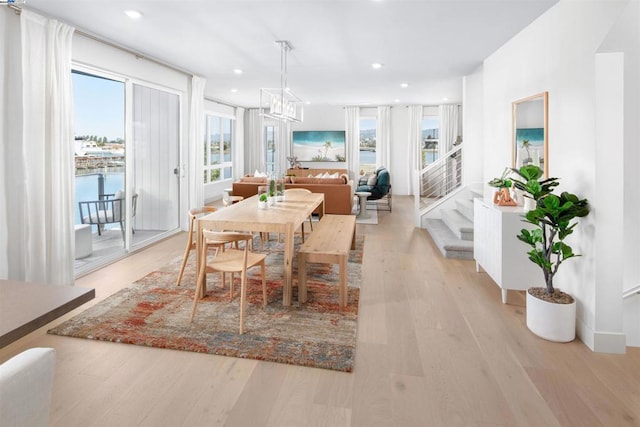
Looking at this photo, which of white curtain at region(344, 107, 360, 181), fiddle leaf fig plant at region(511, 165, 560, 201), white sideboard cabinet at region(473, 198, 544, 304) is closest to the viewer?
fiddle leaf fig plant at region(511, 165, 560, 201)

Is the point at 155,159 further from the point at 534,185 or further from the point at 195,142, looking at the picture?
the point at 534,185

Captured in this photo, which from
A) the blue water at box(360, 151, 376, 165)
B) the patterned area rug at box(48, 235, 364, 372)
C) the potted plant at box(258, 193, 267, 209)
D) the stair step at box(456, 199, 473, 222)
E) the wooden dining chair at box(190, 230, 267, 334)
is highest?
the blue water at box(360, 151, 376, 165)

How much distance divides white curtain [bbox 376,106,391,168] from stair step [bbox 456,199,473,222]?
198 inches

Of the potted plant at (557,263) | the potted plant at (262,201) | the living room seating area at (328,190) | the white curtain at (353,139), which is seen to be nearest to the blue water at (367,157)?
the white curtain at (353,139)

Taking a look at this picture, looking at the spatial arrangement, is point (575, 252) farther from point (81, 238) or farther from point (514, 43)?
point (81, 238)

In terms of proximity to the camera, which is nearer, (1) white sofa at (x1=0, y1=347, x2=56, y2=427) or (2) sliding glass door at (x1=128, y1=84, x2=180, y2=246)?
(1) white sofa at (x1=0, y1=347, x2=56, y2=427)

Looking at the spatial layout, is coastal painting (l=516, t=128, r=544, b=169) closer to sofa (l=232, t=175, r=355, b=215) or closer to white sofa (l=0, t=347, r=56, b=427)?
sofa (l=232, t=175, r=355, b=215)

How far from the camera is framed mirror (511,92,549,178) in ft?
10.1

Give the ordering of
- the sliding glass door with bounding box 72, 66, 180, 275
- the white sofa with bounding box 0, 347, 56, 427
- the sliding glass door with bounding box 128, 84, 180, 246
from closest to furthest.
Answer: the white sofa with bounding box 0, 347, 56, 427 < the sliding glass door with bounding box 72, 66, 180, 275 < the sliding glass door with bounding box 128, 84, 180, 246

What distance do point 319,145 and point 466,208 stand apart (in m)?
6.43

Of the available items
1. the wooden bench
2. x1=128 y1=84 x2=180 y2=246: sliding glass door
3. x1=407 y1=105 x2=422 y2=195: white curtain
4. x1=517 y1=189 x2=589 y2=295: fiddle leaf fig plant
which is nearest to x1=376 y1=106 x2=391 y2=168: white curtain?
x1=407 y1=105 x2=422 y2=195: white curtain

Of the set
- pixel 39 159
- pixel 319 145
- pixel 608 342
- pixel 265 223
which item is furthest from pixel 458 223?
pixel 319 145

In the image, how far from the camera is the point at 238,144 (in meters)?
11.0

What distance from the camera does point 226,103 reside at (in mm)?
10000
